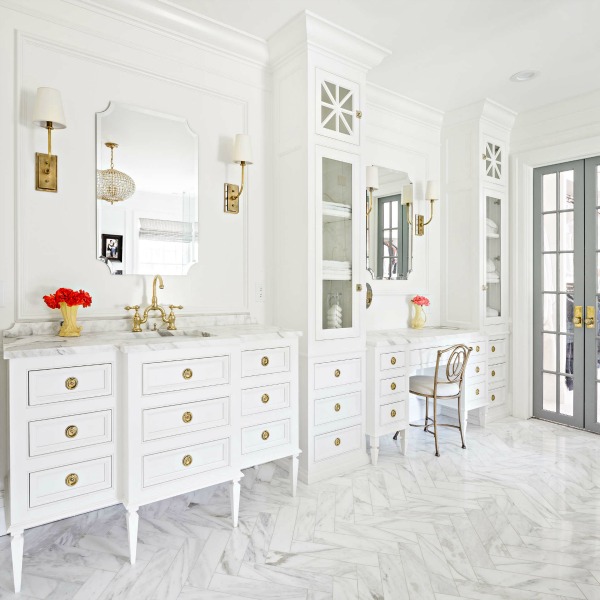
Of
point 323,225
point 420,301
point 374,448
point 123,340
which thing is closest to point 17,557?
point 123,340

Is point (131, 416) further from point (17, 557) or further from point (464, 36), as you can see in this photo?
point (464, 36)

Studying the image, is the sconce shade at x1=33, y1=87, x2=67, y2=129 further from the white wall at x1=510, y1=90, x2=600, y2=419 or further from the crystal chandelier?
the white wall at x1=510, y1=90, x2=600, y2=419

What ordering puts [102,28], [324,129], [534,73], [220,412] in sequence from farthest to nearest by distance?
1. [534,73]
2. [324,129]
3. [102,28]
4. [220,412]

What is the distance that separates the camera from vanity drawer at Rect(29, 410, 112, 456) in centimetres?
190

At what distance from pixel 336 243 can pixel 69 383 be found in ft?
6.11

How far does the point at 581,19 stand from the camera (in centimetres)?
283

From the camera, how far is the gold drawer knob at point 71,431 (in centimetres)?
197

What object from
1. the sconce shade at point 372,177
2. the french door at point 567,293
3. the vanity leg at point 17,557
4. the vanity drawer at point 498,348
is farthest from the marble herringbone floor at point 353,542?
the sconce shade at point 372,177

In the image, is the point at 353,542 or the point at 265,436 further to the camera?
the point at 265,436

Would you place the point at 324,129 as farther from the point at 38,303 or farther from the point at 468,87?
the point at 38,303

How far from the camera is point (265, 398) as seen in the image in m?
2.58

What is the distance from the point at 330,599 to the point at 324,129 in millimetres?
2633

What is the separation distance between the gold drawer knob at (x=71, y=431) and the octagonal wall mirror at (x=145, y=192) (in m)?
0.97

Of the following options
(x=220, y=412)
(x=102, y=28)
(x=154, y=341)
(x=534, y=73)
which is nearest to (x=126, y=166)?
(x=102, y=28)
